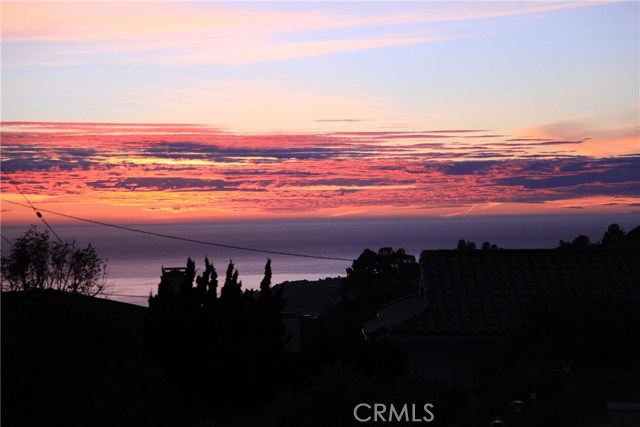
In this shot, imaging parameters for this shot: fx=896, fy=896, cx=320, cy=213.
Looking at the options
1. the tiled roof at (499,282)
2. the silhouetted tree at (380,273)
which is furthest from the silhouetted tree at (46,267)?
the silhouetted tree at (380,273)

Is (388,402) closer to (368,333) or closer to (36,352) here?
(368,333)

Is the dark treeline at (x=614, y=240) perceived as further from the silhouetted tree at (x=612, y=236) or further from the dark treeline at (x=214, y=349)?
the dark treeline at (x=214, y=349)

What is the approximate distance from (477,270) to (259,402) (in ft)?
21.9

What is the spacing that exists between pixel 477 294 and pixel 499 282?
0.98m

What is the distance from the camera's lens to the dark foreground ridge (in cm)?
2309

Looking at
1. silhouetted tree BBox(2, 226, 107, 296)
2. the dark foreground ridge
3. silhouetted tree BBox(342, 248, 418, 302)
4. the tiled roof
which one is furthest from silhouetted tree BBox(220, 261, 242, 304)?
silhouetted tree BBox(342, 248, 418, 302)

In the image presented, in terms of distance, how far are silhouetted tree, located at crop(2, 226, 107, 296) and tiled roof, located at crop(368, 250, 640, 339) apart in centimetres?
2104

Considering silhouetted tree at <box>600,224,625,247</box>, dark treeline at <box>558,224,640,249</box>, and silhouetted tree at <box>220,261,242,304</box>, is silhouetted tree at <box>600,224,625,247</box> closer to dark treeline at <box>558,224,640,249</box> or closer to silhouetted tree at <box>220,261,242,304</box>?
dark treeline at <box>558,224,640,249</box>

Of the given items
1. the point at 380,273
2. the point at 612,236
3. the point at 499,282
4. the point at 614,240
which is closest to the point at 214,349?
the point at 499,282

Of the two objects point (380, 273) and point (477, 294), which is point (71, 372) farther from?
point (380, 273)

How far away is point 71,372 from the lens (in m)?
24.8

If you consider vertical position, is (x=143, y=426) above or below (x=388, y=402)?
below

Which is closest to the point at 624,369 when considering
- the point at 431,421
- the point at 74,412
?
the point at 431,421

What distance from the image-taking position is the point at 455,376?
20.4 m
